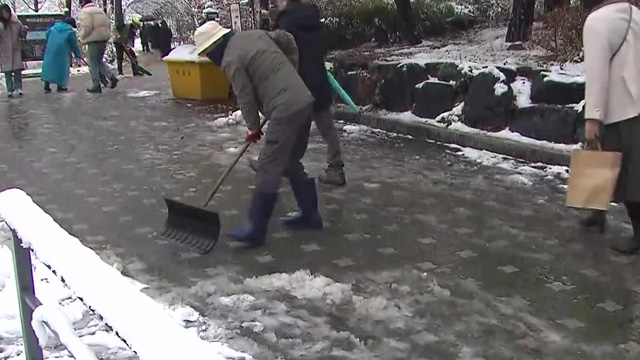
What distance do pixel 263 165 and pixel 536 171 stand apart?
2.96m

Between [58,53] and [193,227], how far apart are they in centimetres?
979

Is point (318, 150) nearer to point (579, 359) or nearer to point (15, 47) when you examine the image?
point (579, 359)

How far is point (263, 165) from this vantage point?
493cm

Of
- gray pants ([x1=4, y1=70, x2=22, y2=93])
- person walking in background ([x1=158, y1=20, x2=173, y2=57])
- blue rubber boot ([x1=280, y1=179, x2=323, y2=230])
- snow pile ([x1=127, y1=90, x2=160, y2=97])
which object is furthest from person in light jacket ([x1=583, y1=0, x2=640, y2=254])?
person walking in background ([x1=158, y1=20, x2=173, y2=57])

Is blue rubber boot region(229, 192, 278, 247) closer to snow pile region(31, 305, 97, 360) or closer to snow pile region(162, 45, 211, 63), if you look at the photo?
snow pile region(31, 305, 97, 360)

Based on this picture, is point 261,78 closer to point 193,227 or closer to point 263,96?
point 263,96

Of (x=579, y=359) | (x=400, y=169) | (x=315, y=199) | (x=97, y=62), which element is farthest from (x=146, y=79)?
(x=579, y=359)

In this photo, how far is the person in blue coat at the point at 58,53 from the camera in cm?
1386

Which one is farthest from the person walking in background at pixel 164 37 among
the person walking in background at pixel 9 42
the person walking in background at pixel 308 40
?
the person walking in background at pixel 308 40

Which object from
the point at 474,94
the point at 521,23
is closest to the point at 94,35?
the point at 521,23

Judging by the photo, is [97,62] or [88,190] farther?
[97,62]

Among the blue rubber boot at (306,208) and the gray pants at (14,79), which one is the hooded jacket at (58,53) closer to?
the gray pants at (14,79)

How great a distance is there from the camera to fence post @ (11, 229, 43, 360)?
2684mm

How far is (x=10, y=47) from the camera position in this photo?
13219 mm
